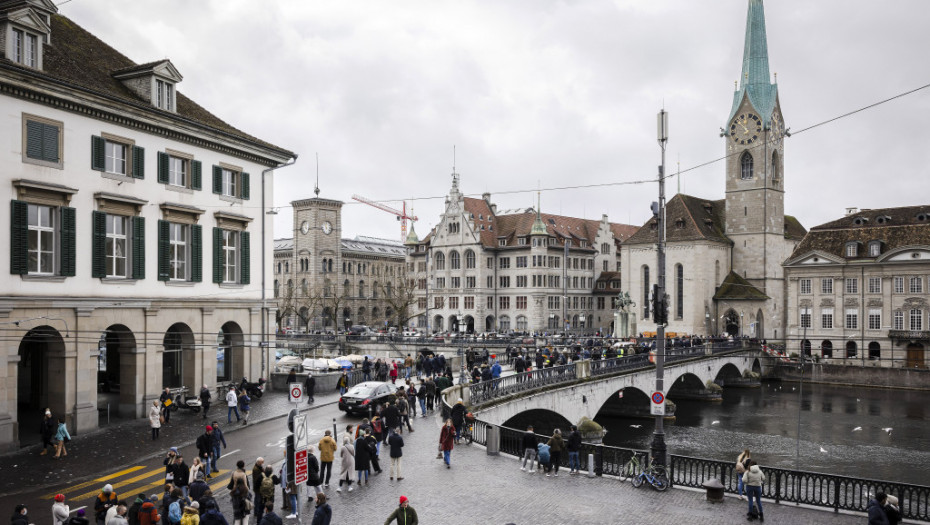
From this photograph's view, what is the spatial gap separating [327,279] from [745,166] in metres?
55.2

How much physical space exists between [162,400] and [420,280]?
77340 mm

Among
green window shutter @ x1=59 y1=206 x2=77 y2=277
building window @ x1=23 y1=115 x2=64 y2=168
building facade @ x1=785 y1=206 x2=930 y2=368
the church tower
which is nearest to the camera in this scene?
building window @ x1=23 y1=115 x2=64 y2=168

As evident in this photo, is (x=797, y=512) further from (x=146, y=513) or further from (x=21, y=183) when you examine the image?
(x=21, y=183)

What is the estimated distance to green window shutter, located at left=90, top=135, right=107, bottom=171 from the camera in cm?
2769

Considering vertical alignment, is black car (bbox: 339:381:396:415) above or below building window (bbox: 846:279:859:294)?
below

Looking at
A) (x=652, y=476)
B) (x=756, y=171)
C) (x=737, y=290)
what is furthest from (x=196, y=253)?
(x=756, y=171)

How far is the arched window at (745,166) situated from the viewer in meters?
90.1

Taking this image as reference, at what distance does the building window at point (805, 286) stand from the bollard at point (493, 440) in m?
63.5

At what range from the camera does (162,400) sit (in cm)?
2831

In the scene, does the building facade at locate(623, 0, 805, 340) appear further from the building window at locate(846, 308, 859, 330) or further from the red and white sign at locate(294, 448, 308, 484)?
the red and white sign at locate(294, 448, 308, 484)

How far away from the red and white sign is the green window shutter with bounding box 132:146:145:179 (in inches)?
703

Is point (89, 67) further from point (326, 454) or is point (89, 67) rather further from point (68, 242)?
point (326, 454)

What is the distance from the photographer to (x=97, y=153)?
2780 cm

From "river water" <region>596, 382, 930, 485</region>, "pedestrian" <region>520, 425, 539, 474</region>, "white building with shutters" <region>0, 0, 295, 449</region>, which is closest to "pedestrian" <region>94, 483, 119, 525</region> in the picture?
"white building with shutters" <region>0, 0, 295, 449</region>
